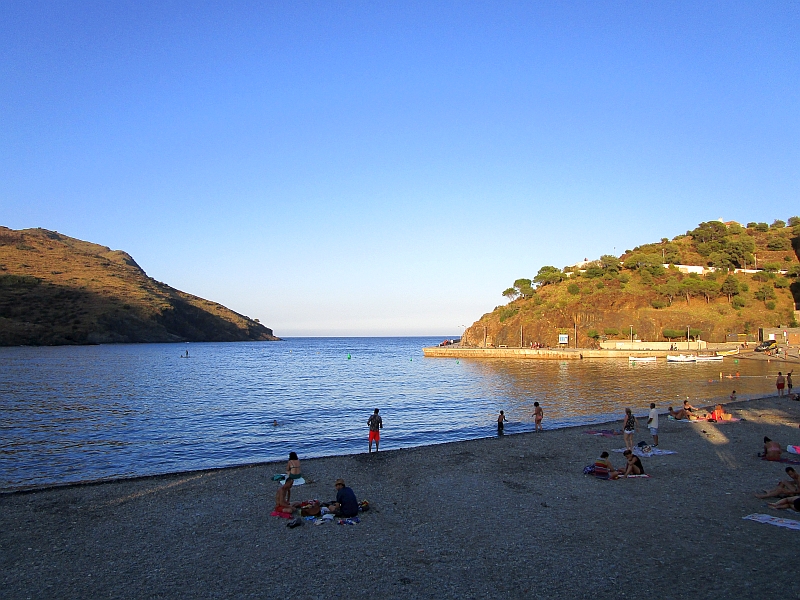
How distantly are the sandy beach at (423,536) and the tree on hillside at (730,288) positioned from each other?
123 meters

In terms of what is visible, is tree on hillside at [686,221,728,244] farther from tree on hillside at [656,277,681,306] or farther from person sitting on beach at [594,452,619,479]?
person sitting on beach at [594,452,619,479]

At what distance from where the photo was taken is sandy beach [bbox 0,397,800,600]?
28.8 ft

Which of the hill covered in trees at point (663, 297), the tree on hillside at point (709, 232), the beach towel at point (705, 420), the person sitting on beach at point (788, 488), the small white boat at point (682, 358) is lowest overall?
the beach towel at point (705, 420)

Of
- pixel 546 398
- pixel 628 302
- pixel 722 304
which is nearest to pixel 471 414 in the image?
pixel 546 398

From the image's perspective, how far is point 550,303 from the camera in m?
130

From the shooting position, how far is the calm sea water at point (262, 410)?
24.1m

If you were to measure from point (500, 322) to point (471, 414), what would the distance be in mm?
99891

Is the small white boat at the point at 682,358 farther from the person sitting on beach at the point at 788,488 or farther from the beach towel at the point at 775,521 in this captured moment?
the beach towel at the point at 775,521

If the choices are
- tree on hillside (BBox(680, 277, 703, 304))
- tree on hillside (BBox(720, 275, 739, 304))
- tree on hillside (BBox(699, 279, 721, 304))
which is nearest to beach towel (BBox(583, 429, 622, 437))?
tree on hillside (BBox(680, 277, 703, 304))

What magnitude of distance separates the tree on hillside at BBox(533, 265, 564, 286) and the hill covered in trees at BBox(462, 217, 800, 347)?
1.06 ft

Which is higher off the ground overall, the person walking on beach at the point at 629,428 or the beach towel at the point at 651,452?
the person walking on beach at the point at 629,428

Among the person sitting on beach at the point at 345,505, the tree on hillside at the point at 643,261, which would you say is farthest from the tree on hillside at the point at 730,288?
the person sitting on beach at the point at 345,505

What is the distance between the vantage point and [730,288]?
12394 cm

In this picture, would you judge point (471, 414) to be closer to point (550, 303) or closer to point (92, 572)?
point (92, 572)
